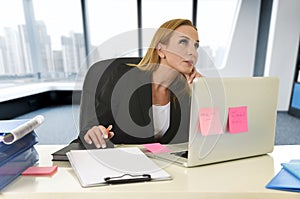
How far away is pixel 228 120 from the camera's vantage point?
0.60 metres

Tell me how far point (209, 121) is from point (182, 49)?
0.25m

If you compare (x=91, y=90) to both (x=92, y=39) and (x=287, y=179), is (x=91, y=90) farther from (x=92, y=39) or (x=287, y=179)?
(x=92, y=39)

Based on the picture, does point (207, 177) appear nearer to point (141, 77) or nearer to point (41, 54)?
point (141, 77)

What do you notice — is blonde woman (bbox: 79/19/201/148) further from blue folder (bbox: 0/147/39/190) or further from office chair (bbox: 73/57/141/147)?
blue folder (bbox: 0/147/39/190)

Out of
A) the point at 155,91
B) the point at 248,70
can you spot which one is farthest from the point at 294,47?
the point at 155,91

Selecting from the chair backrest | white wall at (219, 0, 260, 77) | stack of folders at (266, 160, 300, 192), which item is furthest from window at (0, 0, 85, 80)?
stack of folders at (266, 160, 300, 192)

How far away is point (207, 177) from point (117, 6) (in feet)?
12.4

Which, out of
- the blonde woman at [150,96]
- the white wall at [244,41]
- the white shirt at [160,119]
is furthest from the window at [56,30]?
the white shirt at [160,119]

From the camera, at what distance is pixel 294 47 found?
333cm

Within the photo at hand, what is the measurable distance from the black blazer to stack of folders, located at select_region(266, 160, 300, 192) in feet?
1.09

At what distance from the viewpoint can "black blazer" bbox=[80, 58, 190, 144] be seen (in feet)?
2.67

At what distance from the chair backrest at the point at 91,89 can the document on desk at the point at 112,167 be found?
138 millimetres

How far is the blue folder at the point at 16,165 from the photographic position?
51 cm

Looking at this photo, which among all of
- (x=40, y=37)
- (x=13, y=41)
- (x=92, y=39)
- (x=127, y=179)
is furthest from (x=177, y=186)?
(x=40, y=37)
